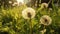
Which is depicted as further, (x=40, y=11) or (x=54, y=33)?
(x=40, y=11)

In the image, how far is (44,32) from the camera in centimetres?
72

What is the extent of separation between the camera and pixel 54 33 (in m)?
0.75

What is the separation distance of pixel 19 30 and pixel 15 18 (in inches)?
3.0

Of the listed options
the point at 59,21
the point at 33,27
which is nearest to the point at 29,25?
the point at 33,27

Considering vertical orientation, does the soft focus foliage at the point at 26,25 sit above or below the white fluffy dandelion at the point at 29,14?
below

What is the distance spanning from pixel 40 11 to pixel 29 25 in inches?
6.6

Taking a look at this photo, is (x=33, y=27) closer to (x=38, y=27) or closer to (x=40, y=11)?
(x=38, y=27)

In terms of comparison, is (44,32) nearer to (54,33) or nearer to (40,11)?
(54,33)

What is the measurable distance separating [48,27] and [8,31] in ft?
0.62

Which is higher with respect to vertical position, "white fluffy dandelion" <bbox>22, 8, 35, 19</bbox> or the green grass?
"white fluffy dandelion" <bbox>22, 8, 35, 19</bbox>

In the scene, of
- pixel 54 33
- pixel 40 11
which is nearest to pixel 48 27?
pixel 54 33

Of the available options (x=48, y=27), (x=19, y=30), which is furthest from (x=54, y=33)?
(x=19, y=30)

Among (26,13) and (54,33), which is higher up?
(26,13)

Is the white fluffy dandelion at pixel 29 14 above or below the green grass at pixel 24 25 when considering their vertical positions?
above
